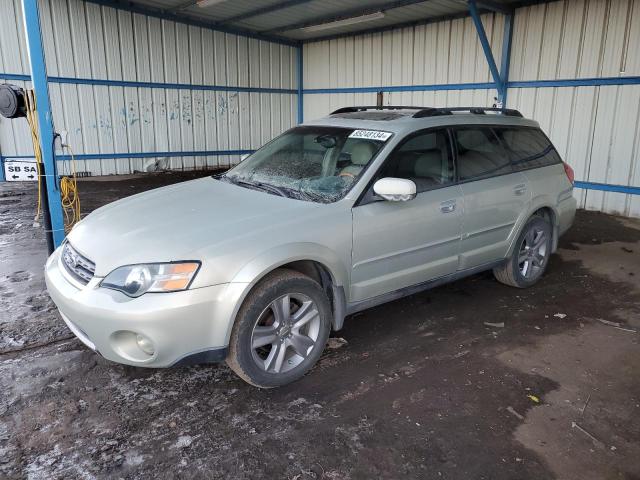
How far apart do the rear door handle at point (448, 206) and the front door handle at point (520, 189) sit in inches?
35.1

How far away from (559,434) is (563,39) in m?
8.81

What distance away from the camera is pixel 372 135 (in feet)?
12.5

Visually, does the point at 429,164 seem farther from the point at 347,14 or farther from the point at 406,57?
the point at 406,57

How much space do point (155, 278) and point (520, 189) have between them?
333cm

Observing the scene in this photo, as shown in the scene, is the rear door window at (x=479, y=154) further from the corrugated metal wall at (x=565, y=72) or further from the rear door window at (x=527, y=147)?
the corrugated metal wall at (x=565, y=72)

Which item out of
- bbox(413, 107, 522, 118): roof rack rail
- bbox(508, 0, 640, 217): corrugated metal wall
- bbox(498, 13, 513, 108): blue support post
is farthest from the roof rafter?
bbox(413, 107, 522, 118): roof rack rail

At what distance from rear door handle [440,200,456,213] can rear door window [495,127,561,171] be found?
1049 mm

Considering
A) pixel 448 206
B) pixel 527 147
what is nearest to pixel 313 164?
pixel 448 206

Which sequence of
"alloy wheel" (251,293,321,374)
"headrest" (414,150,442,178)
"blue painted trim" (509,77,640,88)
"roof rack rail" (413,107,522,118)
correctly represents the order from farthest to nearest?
"blue painted trim" (509,77,640,88), "roof rack rail" (413,107,522,118), "headrest" (414,150,442,178), "alloy wheel" (251,293,321,374)

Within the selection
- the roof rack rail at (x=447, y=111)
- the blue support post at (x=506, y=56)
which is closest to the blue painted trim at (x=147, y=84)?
the blue support post at (x=506, y=56)

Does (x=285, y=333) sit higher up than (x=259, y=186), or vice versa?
(x=259, y=186)

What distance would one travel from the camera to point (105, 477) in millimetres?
2412

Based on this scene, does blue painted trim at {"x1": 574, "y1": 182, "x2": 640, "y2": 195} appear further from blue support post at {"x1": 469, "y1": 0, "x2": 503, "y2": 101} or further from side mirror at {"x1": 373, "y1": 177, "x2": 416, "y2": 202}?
side mirror at {"x1": 373, "y1": 177, "x2": 416, "y2": 202}

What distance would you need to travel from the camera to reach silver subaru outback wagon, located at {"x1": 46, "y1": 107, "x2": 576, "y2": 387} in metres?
2.76
